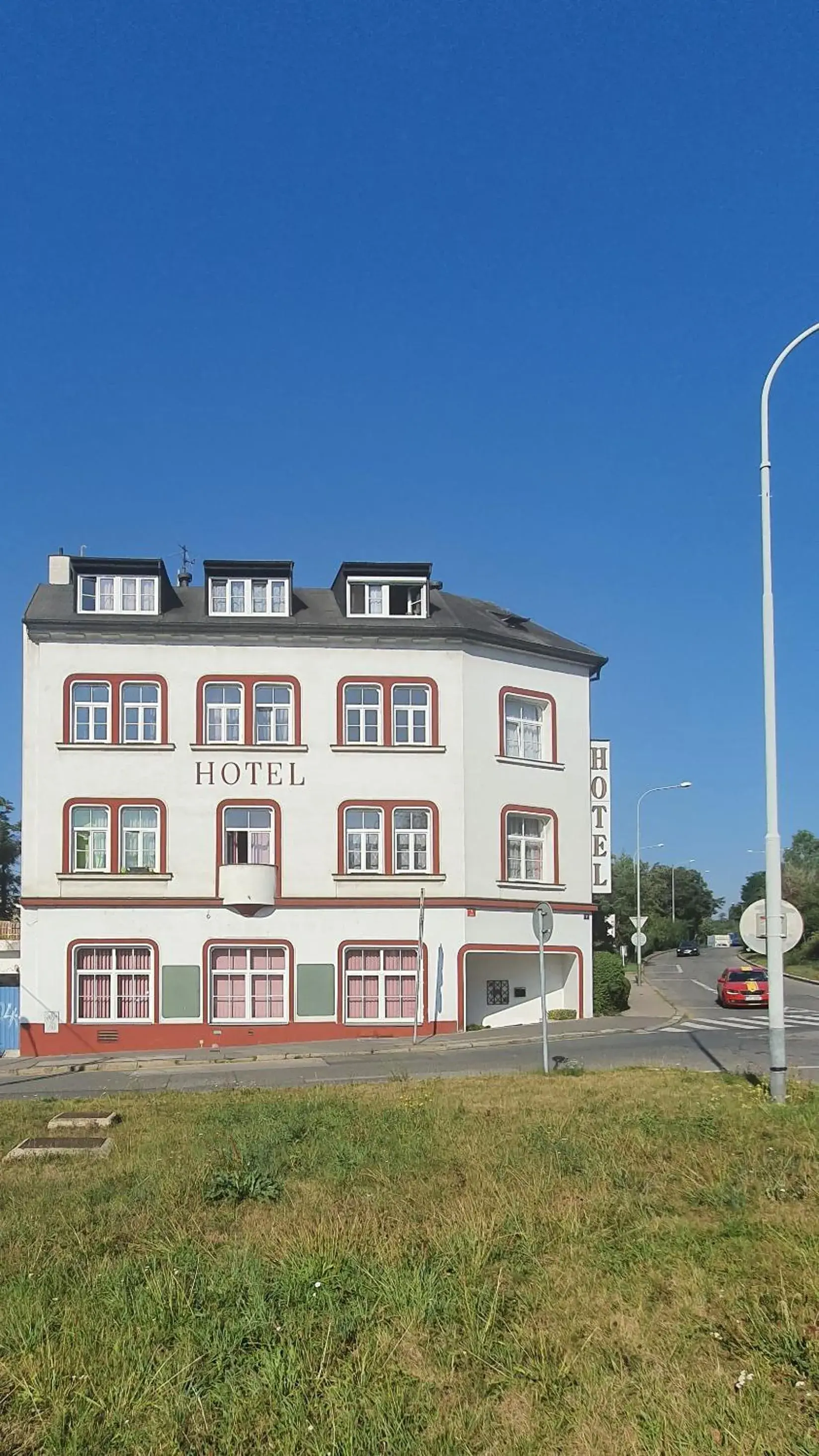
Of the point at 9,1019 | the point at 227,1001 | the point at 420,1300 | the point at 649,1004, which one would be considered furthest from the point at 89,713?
the point at 420,1300

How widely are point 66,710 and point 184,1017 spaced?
865 cm

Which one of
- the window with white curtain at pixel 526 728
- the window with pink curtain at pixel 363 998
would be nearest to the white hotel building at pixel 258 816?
the window with pink curtain at pixel 363 998

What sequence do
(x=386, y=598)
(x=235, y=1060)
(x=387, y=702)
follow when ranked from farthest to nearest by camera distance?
(x=386, y=598), (x=387, y=702), (x=235, y=1060)

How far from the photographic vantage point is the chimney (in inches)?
1444

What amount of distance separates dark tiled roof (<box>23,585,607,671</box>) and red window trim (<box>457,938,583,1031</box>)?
8088 millimetres

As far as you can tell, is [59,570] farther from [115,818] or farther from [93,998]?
[93,998]

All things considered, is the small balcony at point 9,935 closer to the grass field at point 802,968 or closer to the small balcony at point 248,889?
the small balcony at point 248,889

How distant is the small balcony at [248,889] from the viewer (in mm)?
32750

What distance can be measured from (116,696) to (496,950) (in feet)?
40.5

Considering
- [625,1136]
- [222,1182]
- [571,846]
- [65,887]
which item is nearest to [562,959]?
[571,846]

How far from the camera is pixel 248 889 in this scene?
32.7 metres

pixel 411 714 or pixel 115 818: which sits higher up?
pixel 411 714

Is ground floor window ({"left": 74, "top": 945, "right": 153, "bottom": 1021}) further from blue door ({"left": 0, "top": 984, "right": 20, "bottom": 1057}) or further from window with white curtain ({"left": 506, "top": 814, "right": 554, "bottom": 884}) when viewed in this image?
window with white curtain ({"left": 506, "top": 814, "right": 554, "bottom": 884})

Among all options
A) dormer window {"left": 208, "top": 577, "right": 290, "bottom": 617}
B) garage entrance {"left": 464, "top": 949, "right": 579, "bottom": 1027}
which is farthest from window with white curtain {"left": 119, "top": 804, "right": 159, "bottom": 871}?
garage entrance {"left": 464, "top": 949, "right": 579, "bottom": 1027}
